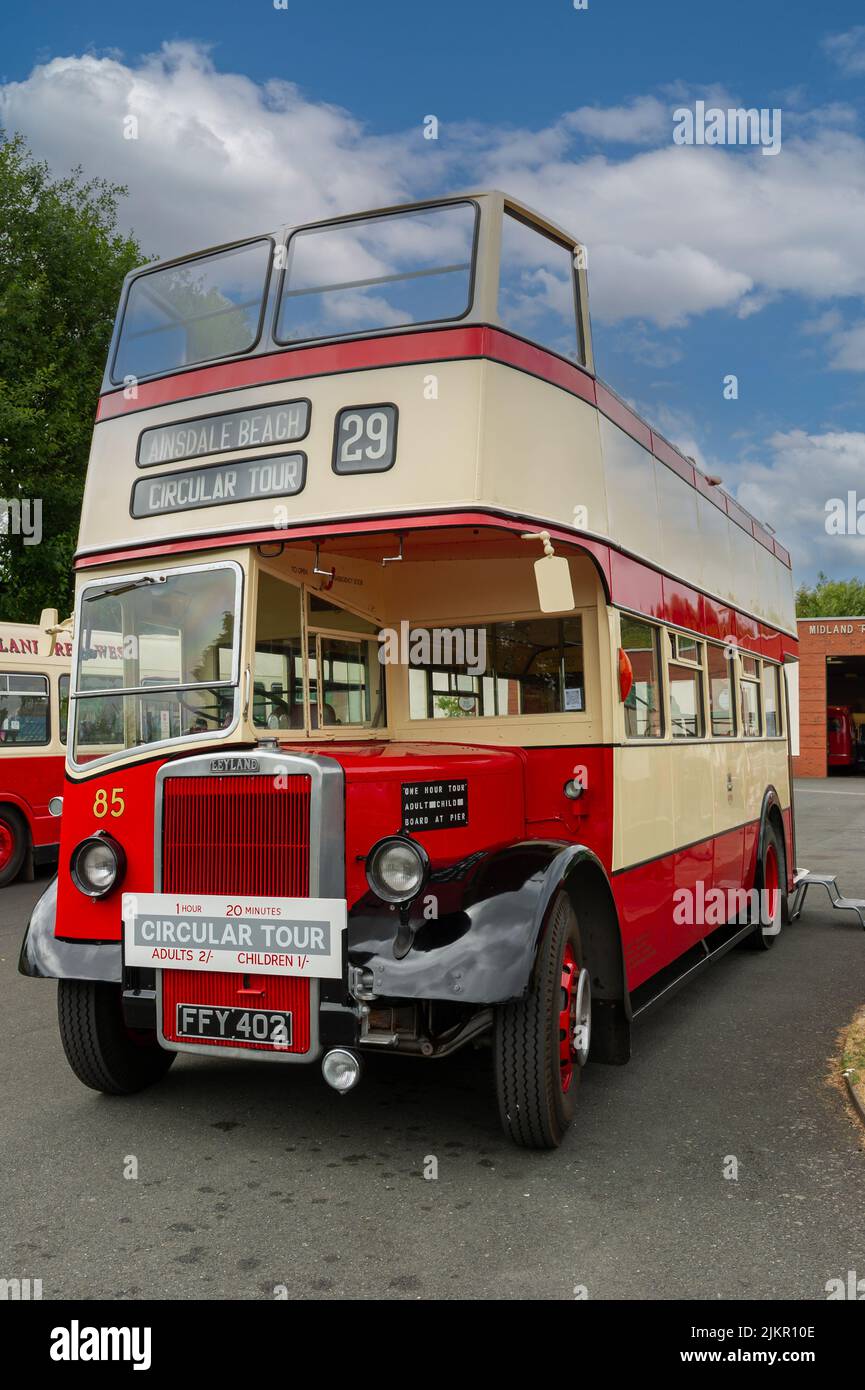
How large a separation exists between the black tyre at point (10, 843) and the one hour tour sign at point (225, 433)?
9760 mm

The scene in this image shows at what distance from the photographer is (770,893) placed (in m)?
10.0

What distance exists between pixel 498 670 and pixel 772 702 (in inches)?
200

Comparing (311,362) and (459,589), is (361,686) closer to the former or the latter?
(459,589)

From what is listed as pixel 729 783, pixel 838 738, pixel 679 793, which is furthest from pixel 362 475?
pixel 838 738

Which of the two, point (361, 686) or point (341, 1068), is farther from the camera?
point (361, 686)

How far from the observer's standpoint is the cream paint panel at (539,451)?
488 cm

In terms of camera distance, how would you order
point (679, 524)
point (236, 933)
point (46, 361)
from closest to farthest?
1. point (236, 933)
2. point (679, 524)
3. point (46, 361)

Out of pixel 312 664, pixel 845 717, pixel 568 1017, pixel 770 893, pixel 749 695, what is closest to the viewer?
pixel 568 1017

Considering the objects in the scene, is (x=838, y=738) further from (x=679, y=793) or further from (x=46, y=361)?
(x=679, y=793)

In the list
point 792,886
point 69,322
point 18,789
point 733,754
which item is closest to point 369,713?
point 733,754

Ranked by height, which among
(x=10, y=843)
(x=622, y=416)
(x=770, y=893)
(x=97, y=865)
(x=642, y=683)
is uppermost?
(x=622, y=416)

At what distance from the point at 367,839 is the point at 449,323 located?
2145 millimetres

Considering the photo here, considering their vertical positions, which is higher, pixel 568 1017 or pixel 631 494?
pixel 631 494
